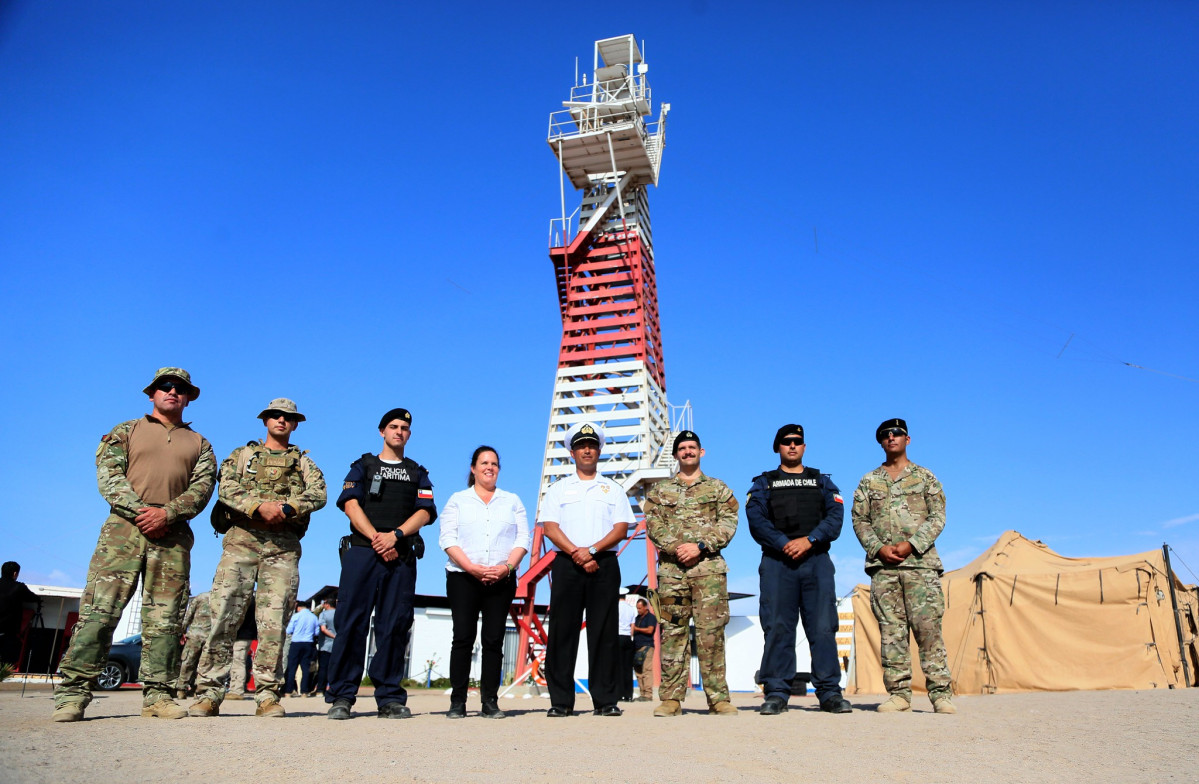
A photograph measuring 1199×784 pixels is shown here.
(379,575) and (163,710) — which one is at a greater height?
(379,575)

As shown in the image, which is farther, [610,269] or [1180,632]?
[610,269]

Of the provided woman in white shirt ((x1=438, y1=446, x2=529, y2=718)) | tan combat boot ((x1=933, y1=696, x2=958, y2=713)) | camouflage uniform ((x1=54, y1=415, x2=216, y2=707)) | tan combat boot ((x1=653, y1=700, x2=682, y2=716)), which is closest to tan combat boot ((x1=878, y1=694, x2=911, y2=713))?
tan combat boot ((x1=933, y1=696, x2=958, y2=713))

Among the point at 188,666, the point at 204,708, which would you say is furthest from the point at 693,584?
the point at 188,666

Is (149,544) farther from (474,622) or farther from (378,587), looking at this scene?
(474,622)

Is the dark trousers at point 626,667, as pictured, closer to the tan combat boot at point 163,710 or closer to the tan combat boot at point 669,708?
the tan combat boot at point 669,708

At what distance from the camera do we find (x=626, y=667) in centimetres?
913

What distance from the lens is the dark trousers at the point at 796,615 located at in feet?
16.9

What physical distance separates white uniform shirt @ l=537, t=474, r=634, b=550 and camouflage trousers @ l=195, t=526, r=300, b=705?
1.59 m

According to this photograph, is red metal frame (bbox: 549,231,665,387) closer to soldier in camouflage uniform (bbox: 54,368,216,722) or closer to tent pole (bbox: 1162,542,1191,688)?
tent pole (bbox: 1162,542,1191,688)

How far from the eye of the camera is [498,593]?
496 centimetres

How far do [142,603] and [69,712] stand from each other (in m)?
0.61

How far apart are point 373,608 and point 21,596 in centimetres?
505

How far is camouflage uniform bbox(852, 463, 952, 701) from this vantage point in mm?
5080

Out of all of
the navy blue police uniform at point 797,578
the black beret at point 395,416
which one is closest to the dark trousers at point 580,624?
the navy blue police uniform at point 797,578
